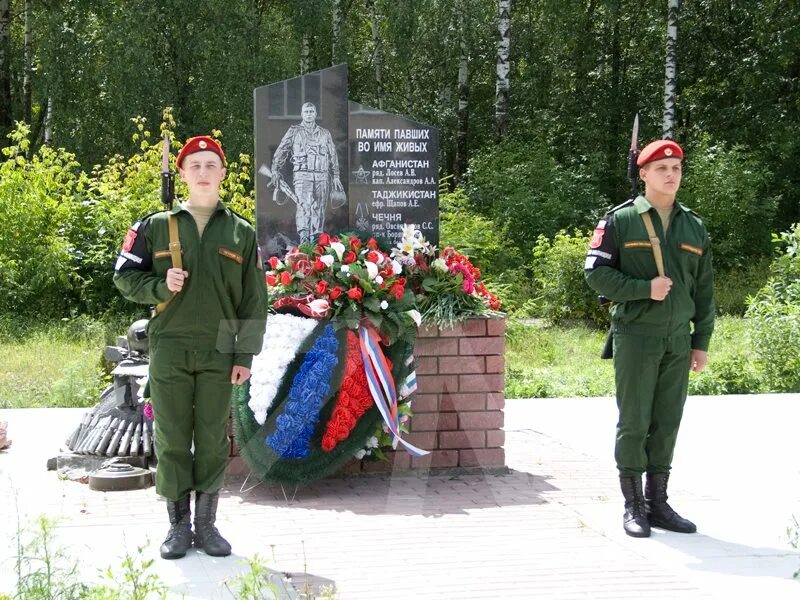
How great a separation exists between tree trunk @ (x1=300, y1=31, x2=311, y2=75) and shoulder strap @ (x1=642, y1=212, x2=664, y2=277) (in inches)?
834

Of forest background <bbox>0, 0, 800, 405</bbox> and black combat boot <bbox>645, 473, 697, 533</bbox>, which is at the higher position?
forest background <bbox>0, 0, 800, 405</bbox>

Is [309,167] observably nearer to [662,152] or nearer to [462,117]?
[662,152]

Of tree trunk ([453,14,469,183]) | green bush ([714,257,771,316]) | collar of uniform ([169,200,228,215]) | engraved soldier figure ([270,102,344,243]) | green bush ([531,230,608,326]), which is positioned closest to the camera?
collar of uniform ([169,200,228,215])

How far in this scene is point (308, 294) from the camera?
6270mm

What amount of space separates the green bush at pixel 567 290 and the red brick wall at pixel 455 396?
31.0 feet

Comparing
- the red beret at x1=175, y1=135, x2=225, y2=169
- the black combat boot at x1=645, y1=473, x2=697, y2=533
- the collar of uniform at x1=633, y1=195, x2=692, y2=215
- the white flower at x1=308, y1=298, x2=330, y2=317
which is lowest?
the black combat boot at x1=645, y1=473, x2=697, y2=533

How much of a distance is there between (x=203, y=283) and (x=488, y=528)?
1798 mm

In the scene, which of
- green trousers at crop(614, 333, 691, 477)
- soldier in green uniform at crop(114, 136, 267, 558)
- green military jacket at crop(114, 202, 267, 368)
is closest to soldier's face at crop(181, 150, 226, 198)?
soldier in green uniform at crop(114, 136, 267, 558)

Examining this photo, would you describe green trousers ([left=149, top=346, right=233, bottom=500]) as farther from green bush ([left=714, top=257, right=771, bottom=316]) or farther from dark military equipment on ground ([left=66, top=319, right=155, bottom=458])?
green bush ([left=714, top=257, right=771, bottom=316])

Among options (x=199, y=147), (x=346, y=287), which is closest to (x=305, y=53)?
(x=346, y=287)

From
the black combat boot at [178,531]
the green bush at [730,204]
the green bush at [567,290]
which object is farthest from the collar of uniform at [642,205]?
the green bush at [730,204]

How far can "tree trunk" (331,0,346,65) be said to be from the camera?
2558cm

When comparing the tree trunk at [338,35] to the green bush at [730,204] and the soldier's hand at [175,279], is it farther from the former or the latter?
the soldier's hand at [175,279]

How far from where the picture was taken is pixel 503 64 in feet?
79.4
